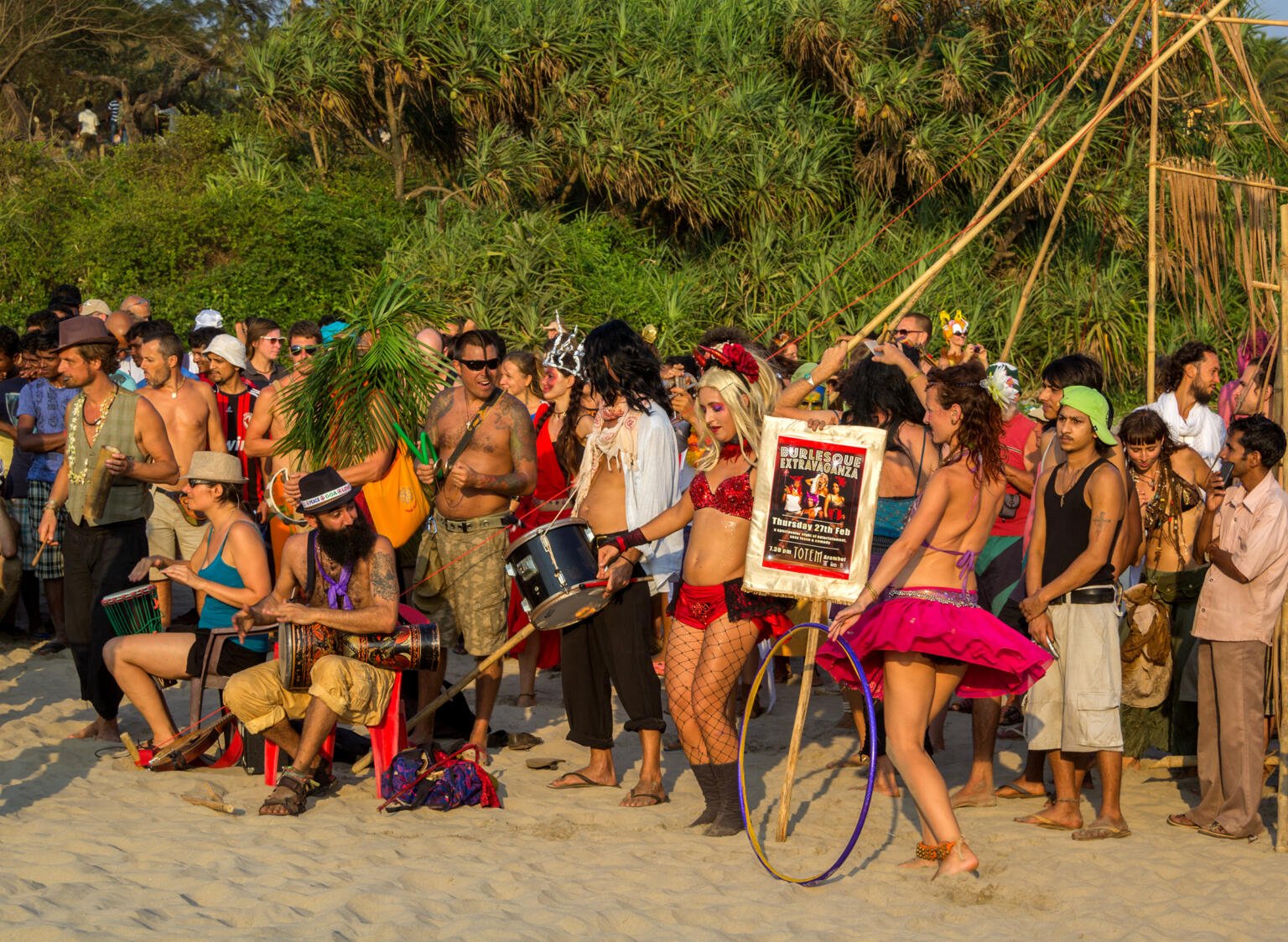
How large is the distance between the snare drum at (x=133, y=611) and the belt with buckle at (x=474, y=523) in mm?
1497

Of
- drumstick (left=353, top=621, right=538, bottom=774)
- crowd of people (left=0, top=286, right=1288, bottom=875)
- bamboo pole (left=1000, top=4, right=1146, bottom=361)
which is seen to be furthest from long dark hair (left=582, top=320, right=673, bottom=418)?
bamboo pole (left=1000, top=4, right=1146, bottom=361)

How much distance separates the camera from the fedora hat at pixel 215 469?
6969 mm

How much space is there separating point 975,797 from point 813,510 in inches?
76.4

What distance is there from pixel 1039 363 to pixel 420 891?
489 inches

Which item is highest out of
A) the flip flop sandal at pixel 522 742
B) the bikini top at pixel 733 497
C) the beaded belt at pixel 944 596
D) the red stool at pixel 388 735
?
the bikini top at pixel 733 497

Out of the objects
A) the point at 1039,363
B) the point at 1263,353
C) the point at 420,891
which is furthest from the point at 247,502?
the point at 1039,363

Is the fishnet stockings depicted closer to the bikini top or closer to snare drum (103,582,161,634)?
the bikini top

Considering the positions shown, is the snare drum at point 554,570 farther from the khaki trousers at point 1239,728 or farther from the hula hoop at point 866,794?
the khaki trousers at point 1239,728

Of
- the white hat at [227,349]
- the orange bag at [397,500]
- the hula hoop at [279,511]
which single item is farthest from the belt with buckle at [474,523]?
the white hat at [227,349]

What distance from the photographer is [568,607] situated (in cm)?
655

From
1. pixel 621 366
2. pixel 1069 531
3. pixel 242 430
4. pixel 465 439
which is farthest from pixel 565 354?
pixel 1069 531

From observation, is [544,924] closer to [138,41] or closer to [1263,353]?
[1263,353]

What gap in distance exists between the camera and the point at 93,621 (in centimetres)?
736

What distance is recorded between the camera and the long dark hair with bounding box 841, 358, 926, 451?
274 inches
